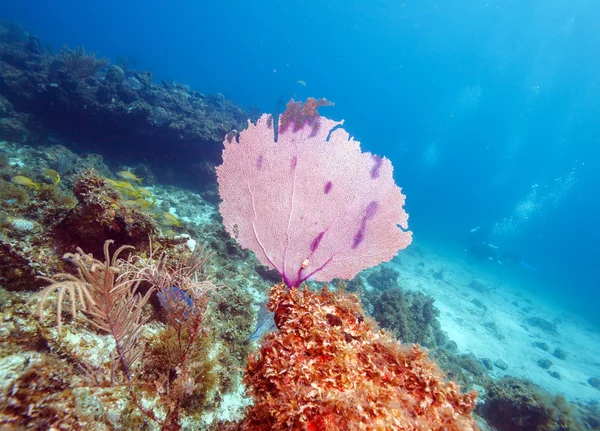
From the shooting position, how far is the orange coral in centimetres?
159

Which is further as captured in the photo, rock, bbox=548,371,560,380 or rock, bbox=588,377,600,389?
rock, bbox=588,377,600,389

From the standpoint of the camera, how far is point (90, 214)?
353cm

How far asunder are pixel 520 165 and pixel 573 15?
50.1 metres

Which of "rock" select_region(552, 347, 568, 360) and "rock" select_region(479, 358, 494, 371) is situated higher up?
"rock" select_region(552, 347, 568, 360)

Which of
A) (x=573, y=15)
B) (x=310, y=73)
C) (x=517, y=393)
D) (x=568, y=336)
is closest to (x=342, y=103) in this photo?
(x=310, y=73)

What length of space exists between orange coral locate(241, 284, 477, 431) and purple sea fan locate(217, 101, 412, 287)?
959 millimetres

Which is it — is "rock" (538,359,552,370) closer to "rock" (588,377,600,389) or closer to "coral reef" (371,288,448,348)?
"rock" (588,377,600,389)

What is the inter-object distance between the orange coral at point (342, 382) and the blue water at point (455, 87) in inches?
2133

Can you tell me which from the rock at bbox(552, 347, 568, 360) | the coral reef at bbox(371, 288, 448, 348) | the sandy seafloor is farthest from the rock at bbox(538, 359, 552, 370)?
the coral reef at bbox(371, 288, 448, 348)

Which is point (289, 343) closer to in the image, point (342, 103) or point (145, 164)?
point (145, 164)

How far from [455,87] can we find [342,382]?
132 metres

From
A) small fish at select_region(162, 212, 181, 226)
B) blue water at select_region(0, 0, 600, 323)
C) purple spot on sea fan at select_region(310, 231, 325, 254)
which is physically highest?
blue water at select_region(0, 0, 600, 323)

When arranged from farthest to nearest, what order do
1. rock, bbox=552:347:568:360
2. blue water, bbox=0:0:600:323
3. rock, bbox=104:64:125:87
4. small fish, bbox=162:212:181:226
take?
blue water, bbox=0:0:600:323 < rock, bbox=552:347:568:360 < rock, bbox=104:64:125:87 < small fish, bbox=162:212:181:226

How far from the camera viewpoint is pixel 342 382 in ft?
5.72
